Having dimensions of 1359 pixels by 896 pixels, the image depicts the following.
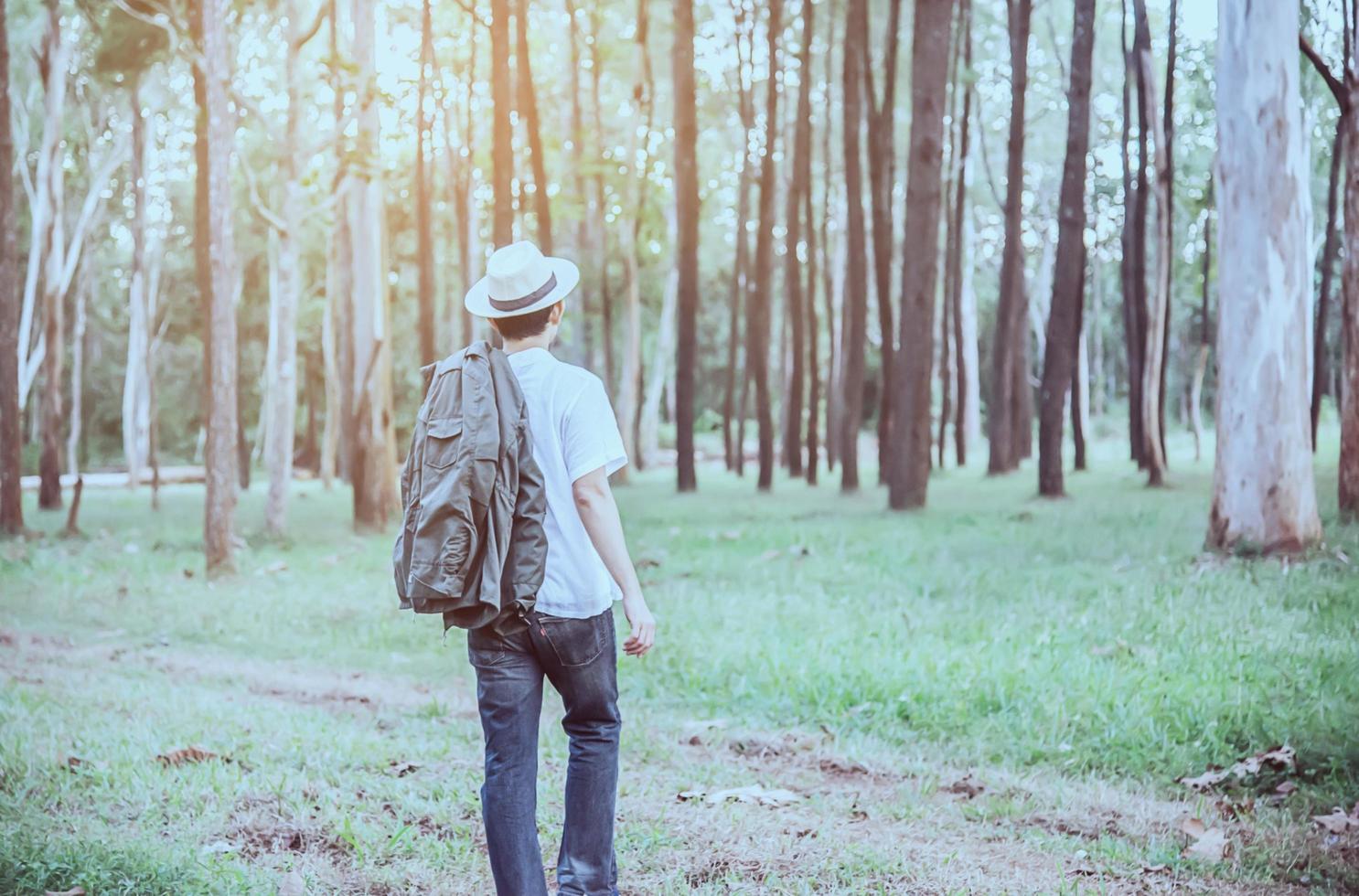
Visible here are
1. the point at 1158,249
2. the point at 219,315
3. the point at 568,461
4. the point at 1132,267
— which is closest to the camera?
the point at 568,461

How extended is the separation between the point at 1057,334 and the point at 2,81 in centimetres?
1410

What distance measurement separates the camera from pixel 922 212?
16.2 meters

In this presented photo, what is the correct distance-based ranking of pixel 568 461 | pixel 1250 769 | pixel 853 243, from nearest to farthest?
pixel 568 461, pixel 1250 769, pixel 853 243

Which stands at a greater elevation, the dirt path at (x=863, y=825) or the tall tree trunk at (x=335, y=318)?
the tall tree trunk at (x=335, y=318)

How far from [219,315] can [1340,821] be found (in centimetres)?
1082

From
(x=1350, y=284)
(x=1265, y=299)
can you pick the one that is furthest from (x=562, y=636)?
(x=1350, y=284)

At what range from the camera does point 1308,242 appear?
1038 cm

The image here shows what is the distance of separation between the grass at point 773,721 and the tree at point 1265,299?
1.63ft

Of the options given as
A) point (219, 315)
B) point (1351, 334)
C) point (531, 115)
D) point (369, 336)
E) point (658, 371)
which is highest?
point (531, 115)

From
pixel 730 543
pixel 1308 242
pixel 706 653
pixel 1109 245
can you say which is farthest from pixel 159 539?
pixel 1109 245

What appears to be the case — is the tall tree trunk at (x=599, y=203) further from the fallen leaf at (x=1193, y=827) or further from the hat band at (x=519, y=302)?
the hat band at (x=519, y=302)

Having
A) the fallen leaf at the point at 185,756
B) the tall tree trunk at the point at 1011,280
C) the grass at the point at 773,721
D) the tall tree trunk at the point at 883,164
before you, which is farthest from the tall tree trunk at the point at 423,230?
the fallen leaf at the point at 185,756

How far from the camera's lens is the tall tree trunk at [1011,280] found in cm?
1923

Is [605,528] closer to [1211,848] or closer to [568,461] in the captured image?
[568,461]
